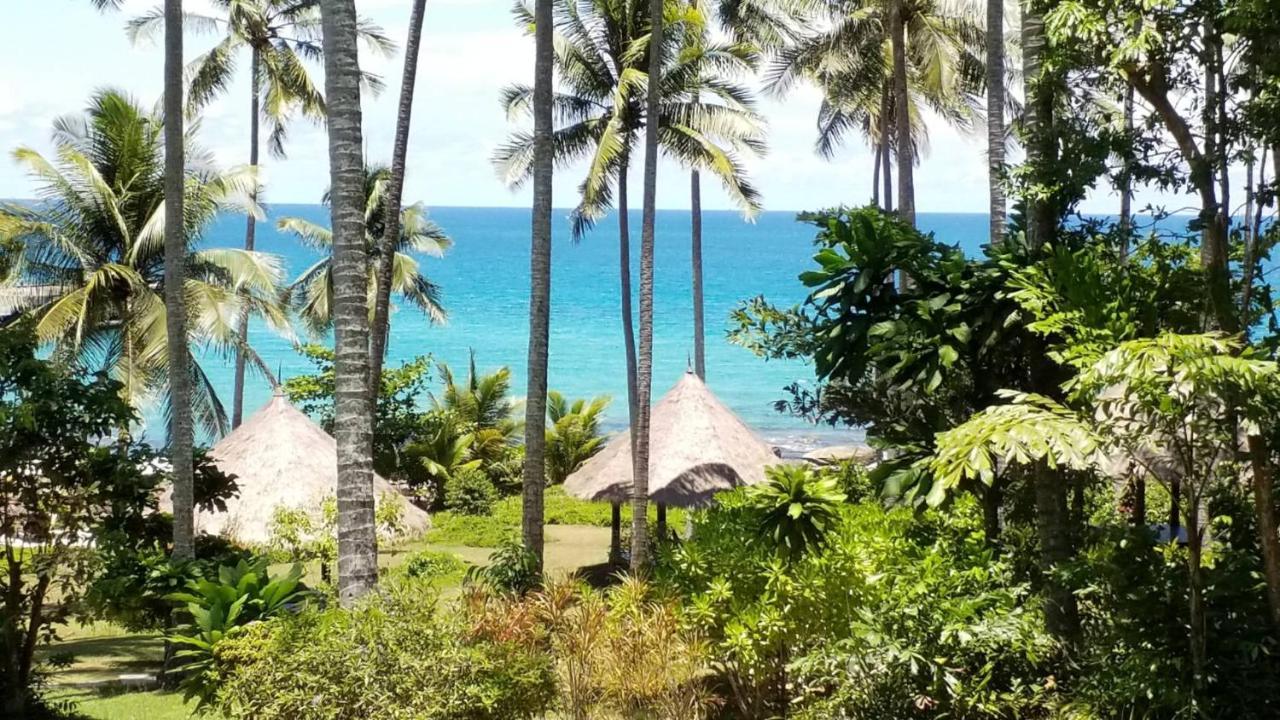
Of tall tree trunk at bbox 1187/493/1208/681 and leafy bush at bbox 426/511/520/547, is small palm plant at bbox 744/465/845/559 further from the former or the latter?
leafy bush at bbox 426/511/520/547

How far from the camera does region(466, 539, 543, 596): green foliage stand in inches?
468

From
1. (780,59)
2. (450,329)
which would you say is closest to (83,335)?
(780,59)

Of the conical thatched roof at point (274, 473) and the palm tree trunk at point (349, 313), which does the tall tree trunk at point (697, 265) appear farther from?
the palm tree trunk at point (349, 313)

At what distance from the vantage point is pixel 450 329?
7131cm

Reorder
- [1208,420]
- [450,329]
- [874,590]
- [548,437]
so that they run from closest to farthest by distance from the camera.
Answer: [1208,420], [874,590], [548,437], [450,329]

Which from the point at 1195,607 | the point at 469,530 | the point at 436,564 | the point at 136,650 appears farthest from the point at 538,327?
the point at 469,530

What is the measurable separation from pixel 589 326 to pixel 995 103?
59098 millimetres

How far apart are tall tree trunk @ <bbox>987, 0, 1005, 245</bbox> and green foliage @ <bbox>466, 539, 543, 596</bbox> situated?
568cm

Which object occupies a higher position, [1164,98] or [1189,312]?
[1164,98]

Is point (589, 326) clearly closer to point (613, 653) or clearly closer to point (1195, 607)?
point (613, 653)

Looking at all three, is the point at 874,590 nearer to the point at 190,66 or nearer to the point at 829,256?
the point at 829,256

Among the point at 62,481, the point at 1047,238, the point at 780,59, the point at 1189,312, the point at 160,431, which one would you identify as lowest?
the point at 160,431

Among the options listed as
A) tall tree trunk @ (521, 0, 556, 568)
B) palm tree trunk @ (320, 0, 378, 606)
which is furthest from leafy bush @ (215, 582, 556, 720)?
tall tree trunk @ (521, 0, 556, 568)

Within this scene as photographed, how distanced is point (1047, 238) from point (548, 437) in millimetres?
17316
